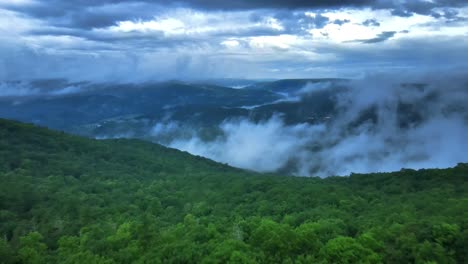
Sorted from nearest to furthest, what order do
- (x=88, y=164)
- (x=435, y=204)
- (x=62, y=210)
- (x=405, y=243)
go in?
(x=405, y=243)
(x=435, y=204)
(x=62, y=210)
(x=88, y=164)

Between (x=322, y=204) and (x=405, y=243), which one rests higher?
(x=405, y=243)

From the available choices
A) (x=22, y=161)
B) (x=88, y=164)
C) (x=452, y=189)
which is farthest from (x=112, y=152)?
(x=452, y=189)

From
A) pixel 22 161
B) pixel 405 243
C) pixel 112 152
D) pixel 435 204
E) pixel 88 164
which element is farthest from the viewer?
pixel 112 152

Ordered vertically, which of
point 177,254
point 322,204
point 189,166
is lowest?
point 189,166

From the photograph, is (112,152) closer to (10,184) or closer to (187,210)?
(10,184)

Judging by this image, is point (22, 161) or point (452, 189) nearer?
point (452, 189)

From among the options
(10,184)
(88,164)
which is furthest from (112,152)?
(10,184)
